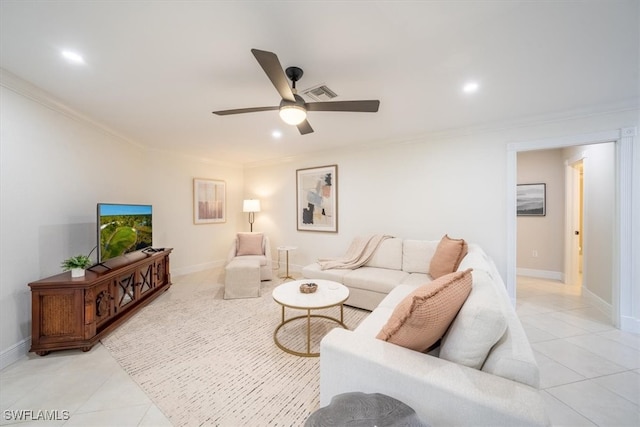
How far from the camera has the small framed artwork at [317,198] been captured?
4355 mm

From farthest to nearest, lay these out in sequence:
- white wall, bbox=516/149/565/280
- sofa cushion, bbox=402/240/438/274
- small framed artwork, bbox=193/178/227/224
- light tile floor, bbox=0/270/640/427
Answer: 1. small framed artwork, bbox=193/178/227/224
2. white wall, bbox=516/149/565/280
3. sofa cushion, bbox=402/240/438/274
4. light tile floor, bbox=0/270/640/427

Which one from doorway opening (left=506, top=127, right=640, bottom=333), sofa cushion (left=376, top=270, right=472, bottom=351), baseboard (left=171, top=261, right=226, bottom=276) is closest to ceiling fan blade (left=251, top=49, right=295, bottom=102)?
sofa cushion (left=376, top=270, right=472, bottom=351)

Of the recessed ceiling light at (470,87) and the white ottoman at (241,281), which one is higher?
the recessed ceiling light at (470,87)

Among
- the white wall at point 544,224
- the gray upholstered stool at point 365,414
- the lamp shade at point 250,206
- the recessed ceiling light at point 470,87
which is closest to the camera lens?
the gray upholstered stool at point 365,414

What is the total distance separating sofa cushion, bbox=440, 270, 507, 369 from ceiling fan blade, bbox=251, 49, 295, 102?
1.66 metres

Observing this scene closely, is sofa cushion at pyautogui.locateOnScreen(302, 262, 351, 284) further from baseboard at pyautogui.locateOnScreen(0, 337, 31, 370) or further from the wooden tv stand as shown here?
baseboard at pyautogui.locateOnScreen(0, 337, 31, 370)

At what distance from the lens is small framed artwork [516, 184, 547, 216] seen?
14.4ft

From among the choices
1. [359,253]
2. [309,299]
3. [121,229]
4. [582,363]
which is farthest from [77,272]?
[582,363]

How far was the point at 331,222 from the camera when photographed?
4.40 m

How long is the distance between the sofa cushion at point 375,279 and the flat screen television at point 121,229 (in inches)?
108

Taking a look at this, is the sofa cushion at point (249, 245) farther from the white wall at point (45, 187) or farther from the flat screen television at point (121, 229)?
the white wall at point (45, 187)

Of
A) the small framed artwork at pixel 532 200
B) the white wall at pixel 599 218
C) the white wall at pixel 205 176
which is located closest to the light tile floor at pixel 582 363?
the white wall at pixel 599 218

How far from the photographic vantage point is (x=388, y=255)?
3.37 metres

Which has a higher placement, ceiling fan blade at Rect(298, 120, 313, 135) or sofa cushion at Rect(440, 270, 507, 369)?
ceiling fan blade at Rect(298, 120, 313, 135)
